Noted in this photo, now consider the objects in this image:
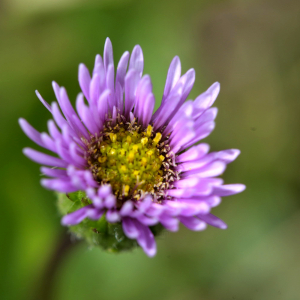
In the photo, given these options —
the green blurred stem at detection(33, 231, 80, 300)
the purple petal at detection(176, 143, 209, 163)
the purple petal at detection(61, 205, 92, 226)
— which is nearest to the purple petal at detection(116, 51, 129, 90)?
the purple petal at detection(176, 143, 209, 163)

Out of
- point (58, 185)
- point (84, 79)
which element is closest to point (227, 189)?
point (58, 185)

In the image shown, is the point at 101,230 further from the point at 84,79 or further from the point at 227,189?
the point at 84,79

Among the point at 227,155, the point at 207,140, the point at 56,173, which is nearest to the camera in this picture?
the point at 56,173

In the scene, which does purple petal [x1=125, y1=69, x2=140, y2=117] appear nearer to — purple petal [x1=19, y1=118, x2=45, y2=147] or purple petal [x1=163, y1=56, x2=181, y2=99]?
purple petal [x1=163, y1=56, x2=181, y2=99]

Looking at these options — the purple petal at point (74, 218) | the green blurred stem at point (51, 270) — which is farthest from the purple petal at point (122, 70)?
the green blurred stem at point (51, 270)

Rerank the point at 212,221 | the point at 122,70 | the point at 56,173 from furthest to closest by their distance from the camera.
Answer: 1. the point at 122,70
2. the point at 212,221
3. the point at 56,173

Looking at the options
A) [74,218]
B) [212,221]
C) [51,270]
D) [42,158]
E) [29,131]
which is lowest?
[51,270]

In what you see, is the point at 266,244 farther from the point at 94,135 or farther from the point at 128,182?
the point at 94,135
